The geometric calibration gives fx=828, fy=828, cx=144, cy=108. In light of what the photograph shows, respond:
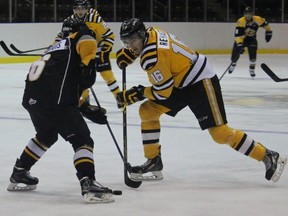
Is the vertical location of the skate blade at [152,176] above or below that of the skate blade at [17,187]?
below

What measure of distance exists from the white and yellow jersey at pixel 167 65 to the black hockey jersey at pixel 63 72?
13.0 inches

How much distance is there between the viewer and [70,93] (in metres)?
4.02

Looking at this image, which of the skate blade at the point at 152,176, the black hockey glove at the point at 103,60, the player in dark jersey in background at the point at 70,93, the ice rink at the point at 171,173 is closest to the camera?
the ice rink at the point at 171,173

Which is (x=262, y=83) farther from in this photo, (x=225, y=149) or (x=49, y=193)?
(x=49, y=193)

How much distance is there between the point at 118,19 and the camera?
16781 mm

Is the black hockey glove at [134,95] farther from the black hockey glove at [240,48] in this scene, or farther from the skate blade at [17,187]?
the black hockey glove at [240,48]

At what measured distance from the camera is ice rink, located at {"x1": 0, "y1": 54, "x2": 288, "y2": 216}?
12.7ft

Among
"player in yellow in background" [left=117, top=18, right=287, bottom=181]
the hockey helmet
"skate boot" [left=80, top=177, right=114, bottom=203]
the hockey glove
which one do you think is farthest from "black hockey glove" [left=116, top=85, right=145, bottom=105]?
the hockey helmet

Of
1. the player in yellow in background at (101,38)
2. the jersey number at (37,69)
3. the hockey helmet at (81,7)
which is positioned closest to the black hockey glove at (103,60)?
the player in yellow in background at (101,38)

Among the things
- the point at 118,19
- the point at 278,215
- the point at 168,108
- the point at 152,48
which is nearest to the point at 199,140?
the point at 168,108

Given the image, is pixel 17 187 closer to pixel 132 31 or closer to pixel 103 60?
pixel 132 31

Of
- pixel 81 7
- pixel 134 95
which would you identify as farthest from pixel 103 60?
pixel 134 95

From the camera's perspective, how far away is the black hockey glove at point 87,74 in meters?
4.01

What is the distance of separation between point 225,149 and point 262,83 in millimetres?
5895
